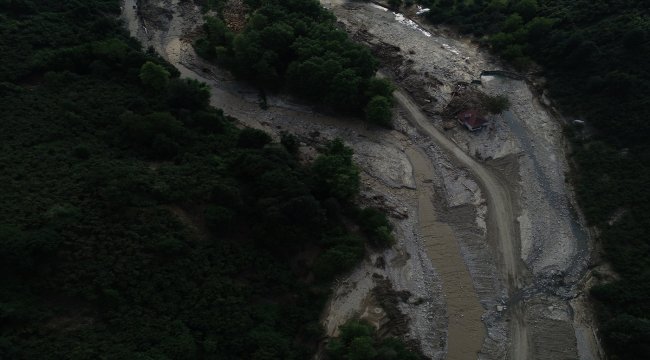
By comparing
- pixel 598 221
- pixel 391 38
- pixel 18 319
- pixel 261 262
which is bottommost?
pixel 18 319

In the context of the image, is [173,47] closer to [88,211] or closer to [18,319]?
[88,211]

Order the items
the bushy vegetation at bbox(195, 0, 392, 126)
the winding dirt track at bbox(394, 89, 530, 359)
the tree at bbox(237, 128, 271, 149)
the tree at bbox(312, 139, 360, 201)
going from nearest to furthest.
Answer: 1. the winding dirt track at bbox(394, 89, 530, 359)
2. the tree at bbox(312, 139, 360, 201)
3. the tree at bbox(237, 128, 271, 149)
4. the bushy vegetation at bbox(195, 0, 392, 126)

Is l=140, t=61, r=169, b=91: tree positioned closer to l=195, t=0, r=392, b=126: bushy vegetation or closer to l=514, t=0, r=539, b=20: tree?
l=195, t=0, r=392, b=126: bushy vegetation

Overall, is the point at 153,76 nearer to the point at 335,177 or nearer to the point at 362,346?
the point at 335,177

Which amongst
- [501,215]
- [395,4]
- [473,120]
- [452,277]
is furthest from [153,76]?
[395,4]

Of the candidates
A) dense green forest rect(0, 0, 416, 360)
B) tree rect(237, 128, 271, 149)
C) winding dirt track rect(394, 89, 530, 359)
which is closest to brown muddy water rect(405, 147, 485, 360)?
winding dirt track rect(394, 89, 530, 359)

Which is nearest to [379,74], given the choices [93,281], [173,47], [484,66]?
[484,66]

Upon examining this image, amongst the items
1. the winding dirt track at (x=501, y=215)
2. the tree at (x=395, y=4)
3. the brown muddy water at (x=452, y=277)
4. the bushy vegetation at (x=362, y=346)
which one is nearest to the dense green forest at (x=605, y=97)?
the tree at (x=395, y=4)
